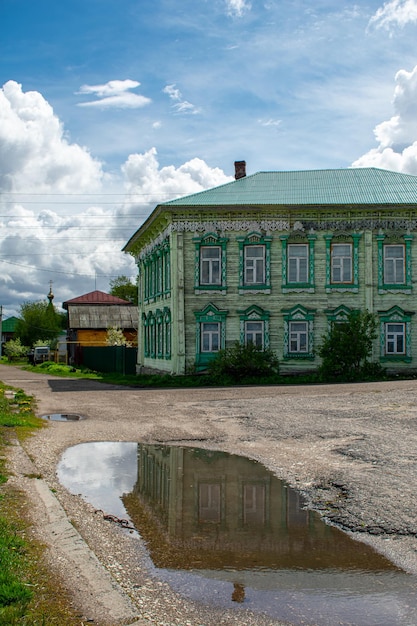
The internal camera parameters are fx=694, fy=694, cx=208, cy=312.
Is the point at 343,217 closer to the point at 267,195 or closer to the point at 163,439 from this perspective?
the point at 267,195

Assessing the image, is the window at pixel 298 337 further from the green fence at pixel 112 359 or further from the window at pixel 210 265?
the green fence at pixel 112 359

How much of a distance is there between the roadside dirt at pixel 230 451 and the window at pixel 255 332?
329 inches

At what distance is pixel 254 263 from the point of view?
95.5ft

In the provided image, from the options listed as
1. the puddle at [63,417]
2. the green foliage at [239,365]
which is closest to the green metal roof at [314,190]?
the green foliage at [239,365]

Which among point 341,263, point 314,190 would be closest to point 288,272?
point 341,263

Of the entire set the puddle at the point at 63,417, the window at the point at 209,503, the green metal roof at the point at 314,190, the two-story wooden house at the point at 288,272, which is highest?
the green metal roof at the point at 314,190

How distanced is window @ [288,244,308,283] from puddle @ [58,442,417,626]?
756 inches

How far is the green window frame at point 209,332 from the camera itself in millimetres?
28812

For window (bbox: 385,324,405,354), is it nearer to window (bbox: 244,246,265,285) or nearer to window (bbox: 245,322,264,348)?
window (bbox: 245,322,264,348)

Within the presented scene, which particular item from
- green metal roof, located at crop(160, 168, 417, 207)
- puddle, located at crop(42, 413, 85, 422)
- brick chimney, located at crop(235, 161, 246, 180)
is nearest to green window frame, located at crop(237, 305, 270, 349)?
green metal roof, located at crop(160, 168, 417, 207)

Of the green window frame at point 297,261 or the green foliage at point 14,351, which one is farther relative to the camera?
the green foliage at point 14,351

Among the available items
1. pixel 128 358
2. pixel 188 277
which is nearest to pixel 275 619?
pixel 188 277

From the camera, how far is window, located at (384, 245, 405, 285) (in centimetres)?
2867

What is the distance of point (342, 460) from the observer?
31.7 ft
